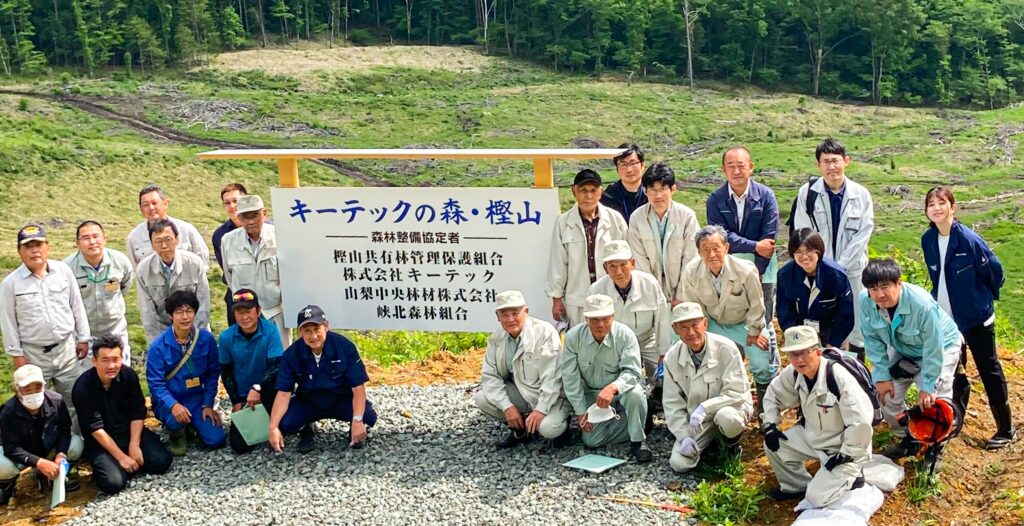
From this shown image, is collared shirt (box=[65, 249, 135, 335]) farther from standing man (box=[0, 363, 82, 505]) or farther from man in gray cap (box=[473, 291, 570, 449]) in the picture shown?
man in gray cap (box=[473, 291, 570, 449])

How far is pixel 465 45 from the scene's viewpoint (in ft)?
208

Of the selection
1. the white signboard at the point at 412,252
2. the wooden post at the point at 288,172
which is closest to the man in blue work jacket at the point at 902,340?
the white signboard at the point at 412,252

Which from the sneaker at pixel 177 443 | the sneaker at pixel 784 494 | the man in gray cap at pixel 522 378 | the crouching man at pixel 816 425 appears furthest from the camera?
the sneaker at pixel 177 443

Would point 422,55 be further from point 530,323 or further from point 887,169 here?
point 530,323

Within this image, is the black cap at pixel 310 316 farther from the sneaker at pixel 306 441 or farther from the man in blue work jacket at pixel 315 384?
the sneaker at pixel 306 441

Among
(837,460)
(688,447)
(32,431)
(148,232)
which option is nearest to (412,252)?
(148,232)

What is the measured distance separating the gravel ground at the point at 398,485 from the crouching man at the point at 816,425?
75cm

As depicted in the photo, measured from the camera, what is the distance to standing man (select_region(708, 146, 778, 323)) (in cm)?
805

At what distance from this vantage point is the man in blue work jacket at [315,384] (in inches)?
309

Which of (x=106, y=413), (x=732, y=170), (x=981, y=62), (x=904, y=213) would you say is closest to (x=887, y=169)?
(x=904, y=213)

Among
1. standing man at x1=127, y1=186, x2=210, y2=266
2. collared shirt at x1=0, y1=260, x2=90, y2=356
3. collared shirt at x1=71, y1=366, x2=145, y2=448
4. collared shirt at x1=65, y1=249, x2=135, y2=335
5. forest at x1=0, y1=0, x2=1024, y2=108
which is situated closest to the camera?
collared shirt at x1=71, y1=366, x2=145, y2=448

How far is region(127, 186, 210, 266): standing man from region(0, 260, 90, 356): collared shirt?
0.90 m

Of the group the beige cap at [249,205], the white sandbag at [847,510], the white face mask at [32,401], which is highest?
the beige cap at [249,205]

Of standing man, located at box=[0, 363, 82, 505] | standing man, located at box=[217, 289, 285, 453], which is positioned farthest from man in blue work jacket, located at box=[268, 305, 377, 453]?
standing man, located at box=[0, 363, 82, 505]
